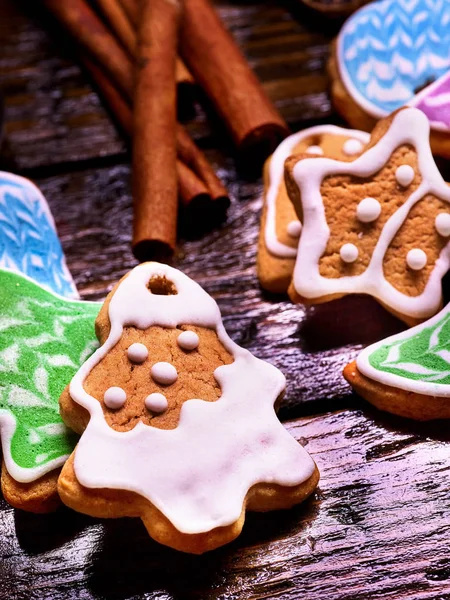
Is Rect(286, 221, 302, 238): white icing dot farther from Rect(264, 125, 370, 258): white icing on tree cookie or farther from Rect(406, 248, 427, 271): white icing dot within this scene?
Rect(406, 248, 427, 271): white icing dot

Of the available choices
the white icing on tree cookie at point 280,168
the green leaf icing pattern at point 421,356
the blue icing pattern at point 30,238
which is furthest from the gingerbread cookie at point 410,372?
the blue icing pattern at point 30,238

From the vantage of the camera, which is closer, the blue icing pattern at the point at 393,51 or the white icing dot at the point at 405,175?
the white icing dot at the point at 405,175

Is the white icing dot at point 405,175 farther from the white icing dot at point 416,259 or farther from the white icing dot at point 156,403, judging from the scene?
the white icing dot at point 156,403

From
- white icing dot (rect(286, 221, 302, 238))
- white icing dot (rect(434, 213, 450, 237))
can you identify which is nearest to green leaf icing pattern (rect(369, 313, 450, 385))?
white icing dot (rect(434, 213, 450, 237))

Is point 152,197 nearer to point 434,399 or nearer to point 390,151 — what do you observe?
point 390,151

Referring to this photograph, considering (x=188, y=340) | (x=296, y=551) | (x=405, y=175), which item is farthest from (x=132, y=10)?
(x=296, y=551)

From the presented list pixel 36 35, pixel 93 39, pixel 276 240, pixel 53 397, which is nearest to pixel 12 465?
pixel 53 397

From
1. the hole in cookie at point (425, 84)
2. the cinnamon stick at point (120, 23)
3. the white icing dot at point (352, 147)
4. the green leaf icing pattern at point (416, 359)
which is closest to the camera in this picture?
the green leaf icing pattern at point (416, 359)
